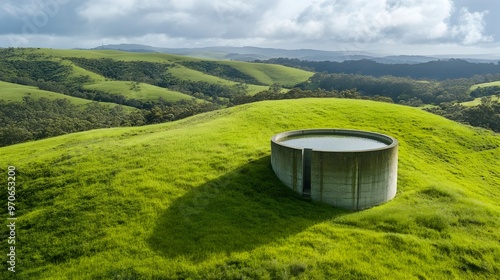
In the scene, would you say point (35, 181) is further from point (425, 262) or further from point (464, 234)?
point (464, 234)

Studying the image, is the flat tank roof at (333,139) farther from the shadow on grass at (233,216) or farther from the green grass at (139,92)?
the green grass at (139,92)

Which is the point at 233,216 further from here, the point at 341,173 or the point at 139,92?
the point at 139,92

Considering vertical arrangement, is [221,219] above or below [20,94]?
above

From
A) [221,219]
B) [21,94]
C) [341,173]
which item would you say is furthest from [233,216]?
[21,94]

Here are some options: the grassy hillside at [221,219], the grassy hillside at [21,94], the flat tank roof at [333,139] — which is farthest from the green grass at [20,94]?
the flat tank roof at [333,139]

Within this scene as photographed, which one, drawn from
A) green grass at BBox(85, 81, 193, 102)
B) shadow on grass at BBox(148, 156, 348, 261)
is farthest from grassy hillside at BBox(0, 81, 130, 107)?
shadow on grass at BBox(148, 156, 348, 261)

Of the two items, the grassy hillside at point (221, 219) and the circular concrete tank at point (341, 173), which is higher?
the circular concrete tank at point (341, 173)
